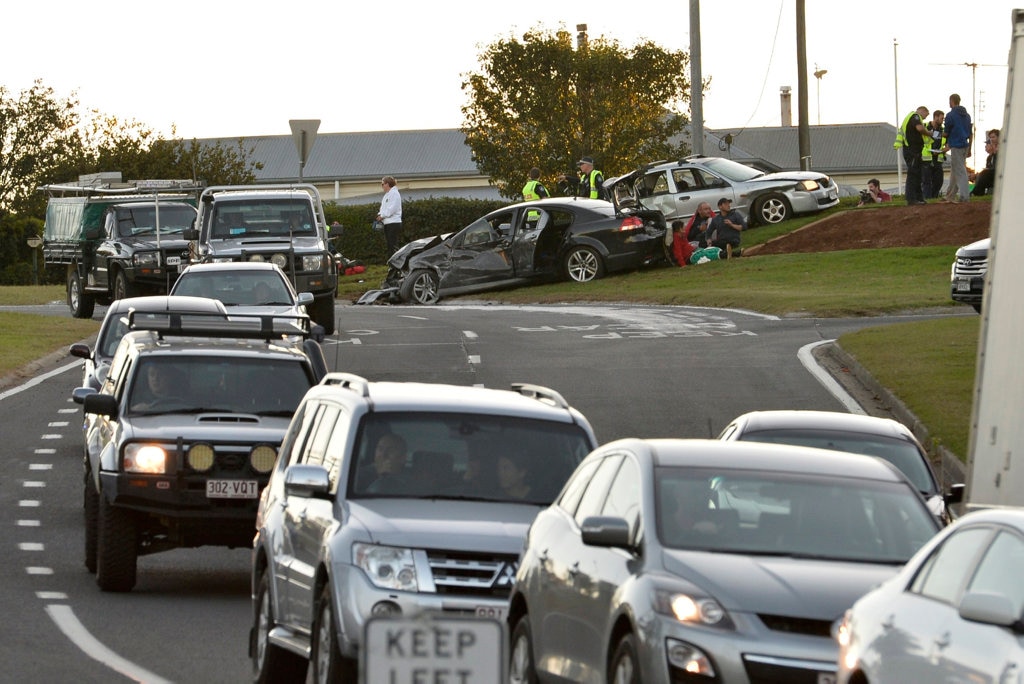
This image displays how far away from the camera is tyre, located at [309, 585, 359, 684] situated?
8.89 m

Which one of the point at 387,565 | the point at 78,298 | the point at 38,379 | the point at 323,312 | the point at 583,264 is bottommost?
the point at 38,379

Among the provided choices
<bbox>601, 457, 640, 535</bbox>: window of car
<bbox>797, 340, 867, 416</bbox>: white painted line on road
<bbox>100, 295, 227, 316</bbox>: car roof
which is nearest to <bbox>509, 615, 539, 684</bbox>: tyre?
<bbox>601, 457, 640, 535</bbox>: window of car

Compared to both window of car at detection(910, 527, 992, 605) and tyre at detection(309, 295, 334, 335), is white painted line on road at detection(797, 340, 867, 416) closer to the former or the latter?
tyre at detection(309, 295, 334, 335)

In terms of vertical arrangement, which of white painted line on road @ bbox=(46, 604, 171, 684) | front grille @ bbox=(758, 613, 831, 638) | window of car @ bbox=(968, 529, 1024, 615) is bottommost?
white painted line on road @ bbox=(46, 604, 171, 684)

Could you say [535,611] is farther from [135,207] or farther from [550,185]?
[550,185]

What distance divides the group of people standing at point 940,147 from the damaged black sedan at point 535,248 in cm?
616

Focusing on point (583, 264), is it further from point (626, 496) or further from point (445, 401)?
point (626, 496)

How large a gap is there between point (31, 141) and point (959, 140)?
49204mm

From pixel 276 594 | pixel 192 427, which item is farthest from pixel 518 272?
pixel 276 594

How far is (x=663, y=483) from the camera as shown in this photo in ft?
28.0

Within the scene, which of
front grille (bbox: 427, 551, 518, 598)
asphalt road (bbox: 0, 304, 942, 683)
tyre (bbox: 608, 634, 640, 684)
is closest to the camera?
tyre (bbox: 608, 634, 640, 684)

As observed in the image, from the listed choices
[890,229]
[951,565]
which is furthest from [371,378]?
[890,229]

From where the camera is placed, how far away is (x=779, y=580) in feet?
25.3

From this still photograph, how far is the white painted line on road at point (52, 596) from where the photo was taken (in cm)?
1331
